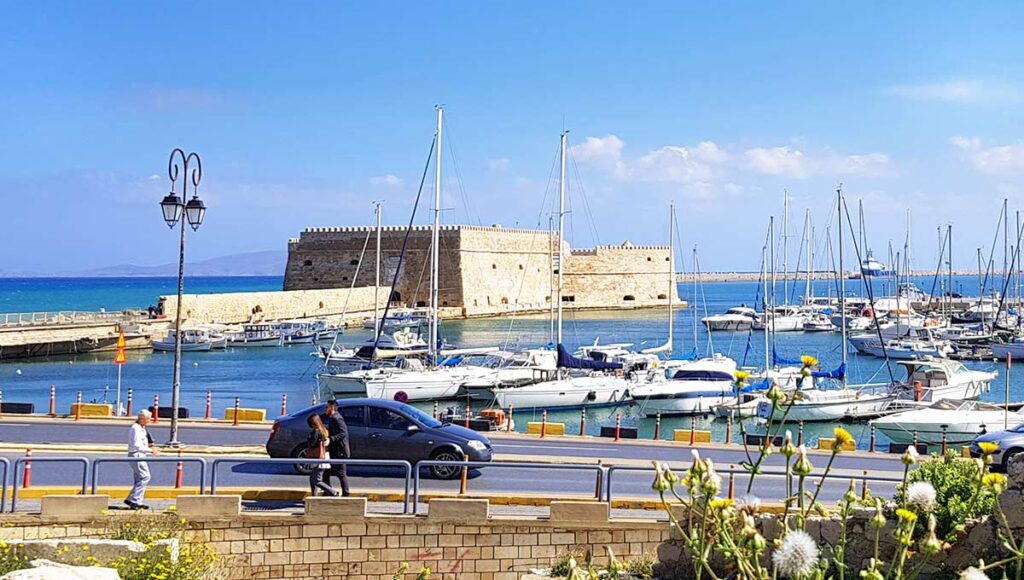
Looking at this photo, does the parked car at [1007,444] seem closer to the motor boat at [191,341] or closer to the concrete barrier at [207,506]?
the concrete barrier at [207,506]

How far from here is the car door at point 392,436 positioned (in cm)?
1427

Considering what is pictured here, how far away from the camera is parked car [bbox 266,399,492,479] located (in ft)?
46.6

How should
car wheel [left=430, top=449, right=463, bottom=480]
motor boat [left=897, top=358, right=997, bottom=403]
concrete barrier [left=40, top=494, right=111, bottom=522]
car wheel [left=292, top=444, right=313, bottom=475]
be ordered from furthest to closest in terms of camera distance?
motor boat [left=897, top=358, right=997, bottom=403] → car wheel [left=430, top=449, right=463, bottom=480] → car wheel [left=292, top=444, right=313, bottom=475] → concrete barrier [left=40, top=494, right=111, bottom=522]

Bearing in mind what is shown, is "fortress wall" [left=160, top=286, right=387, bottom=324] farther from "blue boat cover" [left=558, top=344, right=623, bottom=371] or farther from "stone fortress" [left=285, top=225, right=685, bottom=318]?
"blue boat cover" [left=558, top=344, right=623, bottom=371]

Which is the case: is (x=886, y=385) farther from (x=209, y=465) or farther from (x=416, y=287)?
(x=416, y=287)

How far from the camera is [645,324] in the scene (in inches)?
3275

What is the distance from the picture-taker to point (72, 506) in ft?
37.6

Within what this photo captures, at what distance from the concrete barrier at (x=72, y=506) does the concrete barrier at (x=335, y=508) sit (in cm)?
223

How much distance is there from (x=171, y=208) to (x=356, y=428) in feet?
16.6

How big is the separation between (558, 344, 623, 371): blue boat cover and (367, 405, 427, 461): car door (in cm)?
2141

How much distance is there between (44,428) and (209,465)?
19.6ft

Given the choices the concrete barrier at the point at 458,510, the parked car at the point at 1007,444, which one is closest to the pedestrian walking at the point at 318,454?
the concrete barrier at the point at 458,510

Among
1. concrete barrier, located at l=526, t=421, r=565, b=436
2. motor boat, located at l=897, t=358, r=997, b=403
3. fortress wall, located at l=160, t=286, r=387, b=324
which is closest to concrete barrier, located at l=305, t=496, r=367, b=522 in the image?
concrete barrier, located at l=526, t=421, r=565, b=436

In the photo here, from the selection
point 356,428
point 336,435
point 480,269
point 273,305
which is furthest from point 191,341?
point 336,435
